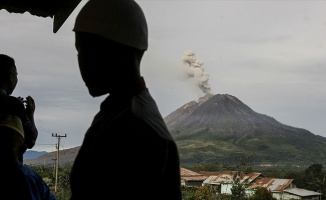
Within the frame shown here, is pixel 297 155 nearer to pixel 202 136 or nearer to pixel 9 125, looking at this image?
pixel 202 136

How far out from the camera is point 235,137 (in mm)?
148500

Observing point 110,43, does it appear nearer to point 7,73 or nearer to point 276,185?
point 7,73

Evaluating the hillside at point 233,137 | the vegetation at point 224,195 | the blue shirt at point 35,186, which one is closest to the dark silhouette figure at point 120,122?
the blue shirt at point 35,186

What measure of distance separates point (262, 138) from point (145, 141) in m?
149

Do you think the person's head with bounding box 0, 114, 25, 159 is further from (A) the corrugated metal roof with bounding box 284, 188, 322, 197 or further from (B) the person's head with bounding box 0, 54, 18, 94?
(A) the corrugated metal roof with bounding box 284, 188, 322, 197

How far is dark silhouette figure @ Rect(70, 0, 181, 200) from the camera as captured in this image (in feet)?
2.33

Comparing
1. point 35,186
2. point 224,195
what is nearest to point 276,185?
point 224,195

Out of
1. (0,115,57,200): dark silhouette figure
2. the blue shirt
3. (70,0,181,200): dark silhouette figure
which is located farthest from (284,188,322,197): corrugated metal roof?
(70,0,181,200): dark silhouette figure

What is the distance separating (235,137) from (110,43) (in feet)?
492

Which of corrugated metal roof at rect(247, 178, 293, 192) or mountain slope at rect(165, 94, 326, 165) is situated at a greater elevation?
mountain slope at rect(165, 94, 326, 165)

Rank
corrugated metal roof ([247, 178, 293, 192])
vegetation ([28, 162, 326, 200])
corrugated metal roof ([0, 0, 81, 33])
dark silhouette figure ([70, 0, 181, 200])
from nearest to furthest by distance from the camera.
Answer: dark silhouette figure ([70, 0, 181, 200])
corrugated metal roof ([0, 0, 81, 33])
vegetation ([28, 162, 326, 200])
corrugated metal roof ([247, 178, 293, 192])

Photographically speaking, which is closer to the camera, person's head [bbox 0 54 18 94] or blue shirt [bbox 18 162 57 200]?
blue shirt [bbox 18 162 57 200]

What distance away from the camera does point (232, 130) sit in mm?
153875

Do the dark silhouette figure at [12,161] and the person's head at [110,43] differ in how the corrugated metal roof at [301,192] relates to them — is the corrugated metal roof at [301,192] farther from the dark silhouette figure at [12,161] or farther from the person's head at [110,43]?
the person's head at [110,43]
